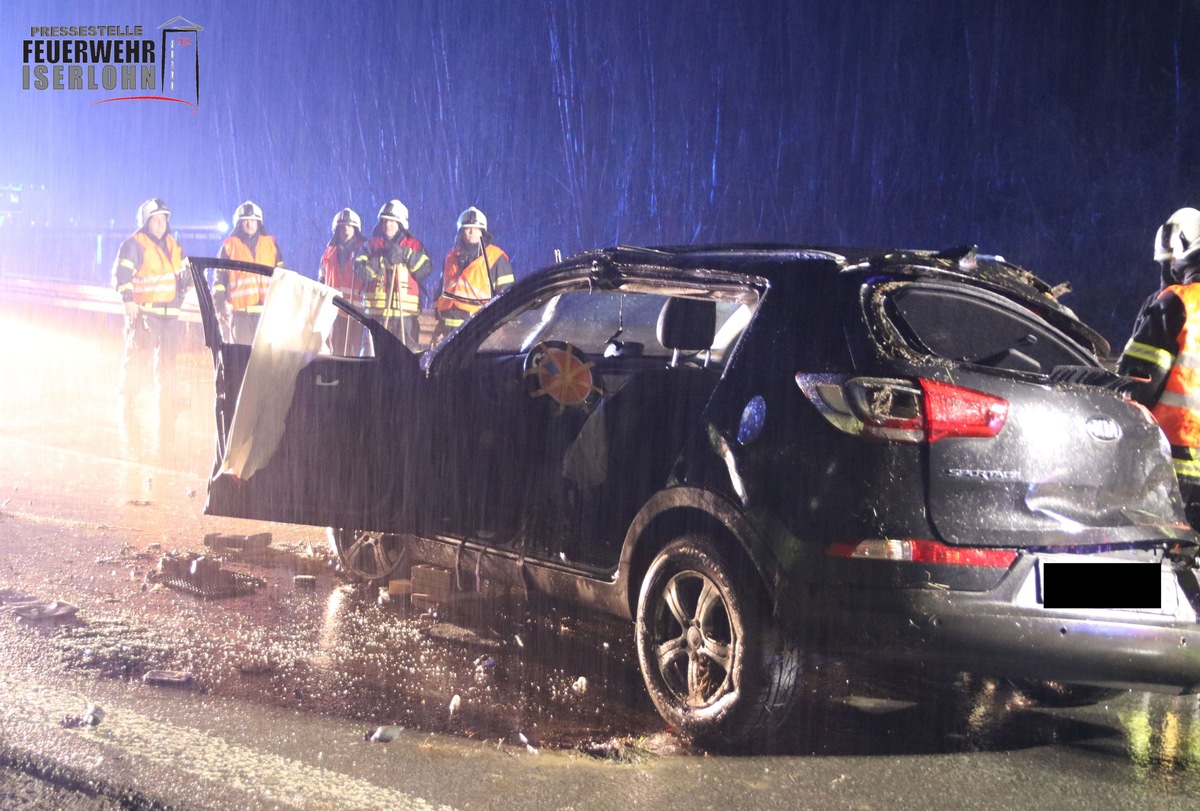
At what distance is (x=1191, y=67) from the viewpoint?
22547 mm

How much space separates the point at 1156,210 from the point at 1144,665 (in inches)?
898

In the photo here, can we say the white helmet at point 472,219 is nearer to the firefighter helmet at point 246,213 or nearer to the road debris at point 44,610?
the firefighter helmet at point 246,213

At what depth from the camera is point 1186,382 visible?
189 inches

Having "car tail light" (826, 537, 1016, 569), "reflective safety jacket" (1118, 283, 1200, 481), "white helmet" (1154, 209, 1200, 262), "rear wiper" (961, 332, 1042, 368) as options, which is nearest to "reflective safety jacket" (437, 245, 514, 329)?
"white helmet" (1154, 209, 1200, 262)

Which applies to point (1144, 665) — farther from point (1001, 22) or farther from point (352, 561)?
point (1001, 22)

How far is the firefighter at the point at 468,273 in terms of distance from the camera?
41.1 ft

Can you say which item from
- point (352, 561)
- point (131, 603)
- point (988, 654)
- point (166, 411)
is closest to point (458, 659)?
point (352, 561)

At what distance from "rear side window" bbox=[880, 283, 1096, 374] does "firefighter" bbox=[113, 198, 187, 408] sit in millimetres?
10403

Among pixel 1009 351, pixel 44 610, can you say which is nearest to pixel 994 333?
pixel 1009 351

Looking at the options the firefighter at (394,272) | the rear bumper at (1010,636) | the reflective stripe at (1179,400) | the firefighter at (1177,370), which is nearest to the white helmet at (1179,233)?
the firefighter at (1177,370)

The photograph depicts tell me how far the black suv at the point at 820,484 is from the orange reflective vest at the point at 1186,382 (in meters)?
1.14

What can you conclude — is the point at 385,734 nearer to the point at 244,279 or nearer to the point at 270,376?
the point at 270,376

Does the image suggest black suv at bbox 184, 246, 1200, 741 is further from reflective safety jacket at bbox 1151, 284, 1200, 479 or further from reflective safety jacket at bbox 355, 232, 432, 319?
reflective safety jacket at bbox 355, 232, 432, 319

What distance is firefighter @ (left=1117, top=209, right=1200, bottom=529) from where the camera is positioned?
4.75 metres
